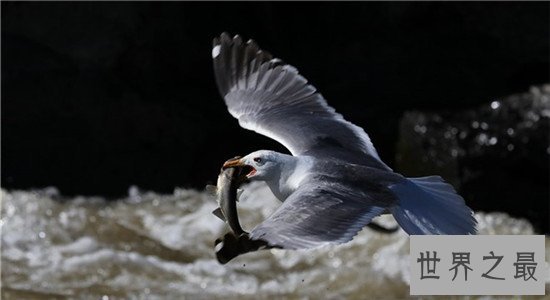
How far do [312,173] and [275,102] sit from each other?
75cm

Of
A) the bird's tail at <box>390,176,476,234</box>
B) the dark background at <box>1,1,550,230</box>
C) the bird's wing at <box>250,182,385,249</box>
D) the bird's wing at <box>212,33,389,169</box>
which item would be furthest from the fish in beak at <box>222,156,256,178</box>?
the dark background at <box>1,1,550,230</box>

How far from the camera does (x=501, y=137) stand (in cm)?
695

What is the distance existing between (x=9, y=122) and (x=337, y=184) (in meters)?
3.88

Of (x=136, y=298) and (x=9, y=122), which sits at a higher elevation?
(x=9, y=122)

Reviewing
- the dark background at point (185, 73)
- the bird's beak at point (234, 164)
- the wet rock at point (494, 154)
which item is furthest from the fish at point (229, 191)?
the dark background at point (185, 73)

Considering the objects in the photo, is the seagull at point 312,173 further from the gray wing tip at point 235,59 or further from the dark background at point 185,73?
the dark background at point 185,73

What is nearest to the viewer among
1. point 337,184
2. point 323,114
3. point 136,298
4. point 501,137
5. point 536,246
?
point 337,184


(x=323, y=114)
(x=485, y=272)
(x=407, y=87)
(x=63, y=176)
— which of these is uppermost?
(x=407, y=87)

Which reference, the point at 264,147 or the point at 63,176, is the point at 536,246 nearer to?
the point at 264,147

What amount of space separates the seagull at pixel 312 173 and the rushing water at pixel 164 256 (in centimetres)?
170

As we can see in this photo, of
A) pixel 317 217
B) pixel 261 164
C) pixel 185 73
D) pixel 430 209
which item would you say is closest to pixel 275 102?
pixel 261 164

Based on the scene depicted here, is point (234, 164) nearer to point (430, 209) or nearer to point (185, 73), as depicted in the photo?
point (430, 209)

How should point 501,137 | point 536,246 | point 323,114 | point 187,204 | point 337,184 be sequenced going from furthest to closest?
1. point 187,204
2. point 501,137
3. point 536,246
4. point 323,114
5. point 337,184

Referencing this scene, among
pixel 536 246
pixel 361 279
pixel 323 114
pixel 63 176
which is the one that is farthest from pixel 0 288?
pixel 536 246
